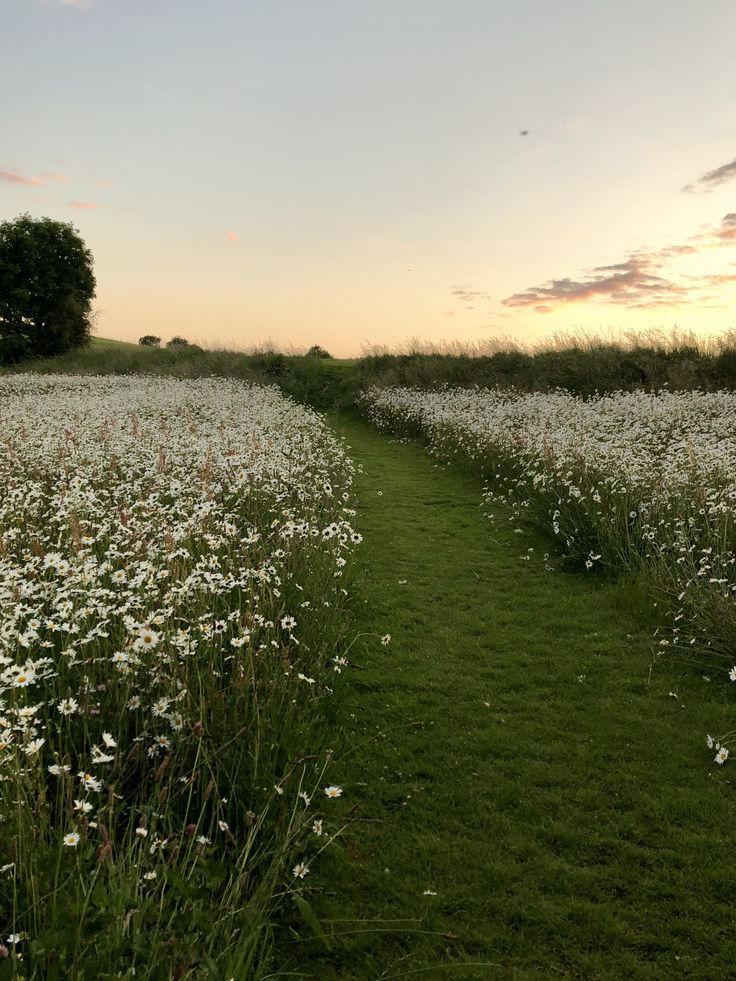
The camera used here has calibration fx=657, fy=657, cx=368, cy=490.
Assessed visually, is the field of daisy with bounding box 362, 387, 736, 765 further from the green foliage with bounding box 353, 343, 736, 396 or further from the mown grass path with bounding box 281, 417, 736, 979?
the green foliage with bounding box 353, 343, 736, 396

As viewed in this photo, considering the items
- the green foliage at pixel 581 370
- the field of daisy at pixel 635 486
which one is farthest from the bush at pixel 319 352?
the field of daisy at pixel 635 486

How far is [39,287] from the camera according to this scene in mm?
45156

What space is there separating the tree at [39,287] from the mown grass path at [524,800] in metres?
45.6

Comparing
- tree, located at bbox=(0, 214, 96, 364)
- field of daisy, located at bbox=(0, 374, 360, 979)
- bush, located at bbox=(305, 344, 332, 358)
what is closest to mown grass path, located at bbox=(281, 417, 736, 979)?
field of daisy, located at bbox=(0, 374, 360, 979)

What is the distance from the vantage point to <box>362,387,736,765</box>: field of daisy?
6.64 m

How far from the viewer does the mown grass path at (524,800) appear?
127 inches

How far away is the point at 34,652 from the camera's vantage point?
4.46 metres

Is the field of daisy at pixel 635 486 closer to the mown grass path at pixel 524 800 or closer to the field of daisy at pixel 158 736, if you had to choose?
the mown grass path at pixel 524 800

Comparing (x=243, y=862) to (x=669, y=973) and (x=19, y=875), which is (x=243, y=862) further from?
(x=669, y=973)

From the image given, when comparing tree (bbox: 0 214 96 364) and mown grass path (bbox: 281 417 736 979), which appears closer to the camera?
mown grass path (bbox: 281 417 736 979)

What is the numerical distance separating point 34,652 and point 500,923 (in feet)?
10.9

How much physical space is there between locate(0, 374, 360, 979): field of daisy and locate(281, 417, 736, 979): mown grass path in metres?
0.43

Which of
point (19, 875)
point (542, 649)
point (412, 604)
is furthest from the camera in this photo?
point (412, 604)

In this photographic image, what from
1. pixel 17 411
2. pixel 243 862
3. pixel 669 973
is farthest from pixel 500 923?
pixel 17 411
